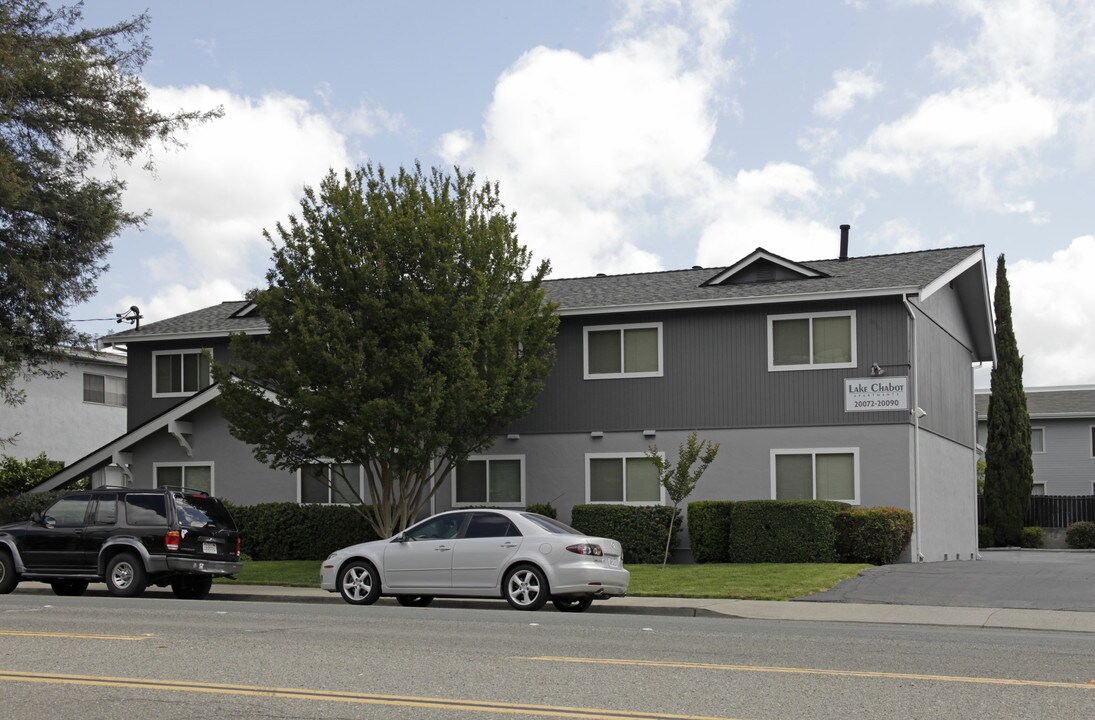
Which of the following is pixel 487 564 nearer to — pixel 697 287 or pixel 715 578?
pixel 715 578

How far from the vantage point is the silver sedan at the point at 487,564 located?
16.9 metres

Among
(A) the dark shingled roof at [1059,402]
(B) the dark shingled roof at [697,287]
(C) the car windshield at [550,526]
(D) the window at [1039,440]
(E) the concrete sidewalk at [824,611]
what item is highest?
(B) the dark shingled roof at [697,287]

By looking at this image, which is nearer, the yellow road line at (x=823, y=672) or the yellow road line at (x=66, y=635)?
the yellow road line at (x=823, y=672)

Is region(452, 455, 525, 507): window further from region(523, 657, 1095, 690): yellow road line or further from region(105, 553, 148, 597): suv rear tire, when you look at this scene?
region(523, 657, 1095, 690): yellow road line

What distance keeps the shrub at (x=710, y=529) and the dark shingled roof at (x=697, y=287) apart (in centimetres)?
435

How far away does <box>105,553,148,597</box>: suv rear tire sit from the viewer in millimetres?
19484

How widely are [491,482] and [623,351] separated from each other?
4258 mm

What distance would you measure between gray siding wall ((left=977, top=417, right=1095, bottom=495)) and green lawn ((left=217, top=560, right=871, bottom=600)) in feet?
113

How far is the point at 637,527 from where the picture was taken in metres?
26.1

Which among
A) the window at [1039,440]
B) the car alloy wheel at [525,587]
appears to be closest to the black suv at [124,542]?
the car alloy wheel at [525,587]

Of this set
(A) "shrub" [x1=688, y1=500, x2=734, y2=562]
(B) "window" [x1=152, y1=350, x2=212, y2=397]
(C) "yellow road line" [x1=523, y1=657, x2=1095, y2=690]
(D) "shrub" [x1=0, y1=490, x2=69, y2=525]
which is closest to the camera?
(C) "yellow road line" [x1=523, y1=657, x2=1095, y2=690]

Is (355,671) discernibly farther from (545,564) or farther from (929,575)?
(929,575)

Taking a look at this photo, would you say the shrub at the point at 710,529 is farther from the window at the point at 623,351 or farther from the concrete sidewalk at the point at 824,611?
the concrete sidewalk at the point at 824,611

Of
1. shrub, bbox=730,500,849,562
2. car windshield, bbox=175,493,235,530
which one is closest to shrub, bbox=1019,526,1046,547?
shrub, bbox=730,500,849,562
